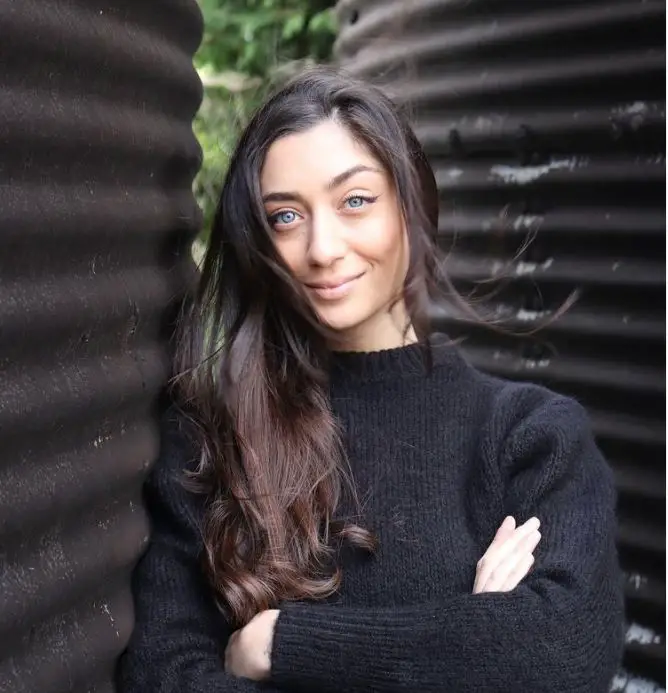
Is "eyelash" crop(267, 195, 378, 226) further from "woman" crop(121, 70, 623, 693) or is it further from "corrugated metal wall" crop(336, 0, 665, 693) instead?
"corrugated metal wall" crop(336, 0, 665, 693)

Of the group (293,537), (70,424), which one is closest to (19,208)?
(70,424)

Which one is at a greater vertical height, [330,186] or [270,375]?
[330,186]

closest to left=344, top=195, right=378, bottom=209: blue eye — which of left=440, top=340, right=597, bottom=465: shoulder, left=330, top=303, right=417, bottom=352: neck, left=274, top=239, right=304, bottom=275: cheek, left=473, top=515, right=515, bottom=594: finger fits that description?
left=274, top=239, right=304, bottom=275: cheek

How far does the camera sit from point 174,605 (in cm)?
193

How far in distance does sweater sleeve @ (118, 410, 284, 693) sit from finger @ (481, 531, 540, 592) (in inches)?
15.4

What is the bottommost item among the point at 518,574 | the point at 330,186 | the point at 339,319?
the point at 518,574

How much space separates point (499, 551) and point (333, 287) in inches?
20.1

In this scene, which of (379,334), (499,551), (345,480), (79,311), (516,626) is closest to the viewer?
(79,311)

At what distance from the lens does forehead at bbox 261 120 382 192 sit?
1.96m

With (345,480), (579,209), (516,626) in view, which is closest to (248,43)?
(579,209)

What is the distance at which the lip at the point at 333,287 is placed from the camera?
198 cm

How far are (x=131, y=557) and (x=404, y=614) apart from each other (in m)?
0.45

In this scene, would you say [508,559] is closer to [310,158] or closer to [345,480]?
[345,480]

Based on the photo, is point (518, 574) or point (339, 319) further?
point (339, 319)
